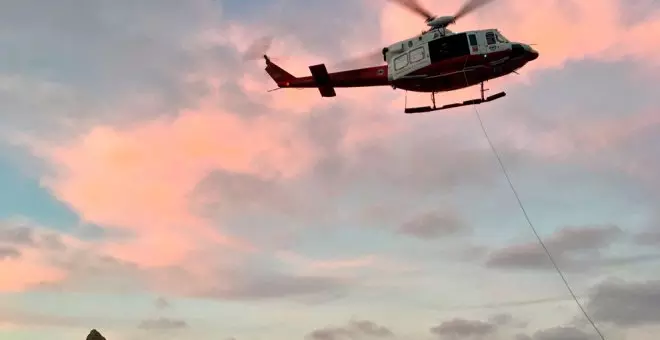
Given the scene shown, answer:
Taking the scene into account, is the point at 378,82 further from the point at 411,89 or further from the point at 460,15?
the point at 460,15

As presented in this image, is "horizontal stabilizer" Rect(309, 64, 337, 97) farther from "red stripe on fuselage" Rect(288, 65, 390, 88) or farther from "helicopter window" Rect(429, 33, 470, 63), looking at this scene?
"helicopter window" Rect(429, 33, 470, 63)

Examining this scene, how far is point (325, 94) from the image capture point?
6372 cm

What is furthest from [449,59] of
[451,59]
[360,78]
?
[360,78]

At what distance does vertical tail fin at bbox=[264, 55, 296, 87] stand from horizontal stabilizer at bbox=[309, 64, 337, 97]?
13.7ft

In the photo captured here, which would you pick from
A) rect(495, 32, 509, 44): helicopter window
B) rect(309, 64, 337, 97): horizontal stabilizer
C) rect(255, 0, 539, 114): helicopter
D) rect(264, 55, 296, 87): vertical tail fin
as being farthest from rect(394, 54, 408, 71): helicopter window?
rect(264, 55, 296, 87): vertical tail fin

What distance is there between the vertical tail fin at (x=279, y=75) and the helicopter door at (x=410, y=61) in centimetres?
1258

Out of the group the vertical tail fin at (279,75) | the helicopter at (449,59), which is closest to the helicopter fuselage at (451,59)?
the helicopter at (449,59)

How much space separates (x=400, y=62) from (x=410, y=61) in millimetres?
1297

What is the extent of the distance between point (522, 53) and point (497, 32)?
10.3 ft

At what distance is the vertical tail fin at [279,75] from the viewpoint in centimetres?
6656

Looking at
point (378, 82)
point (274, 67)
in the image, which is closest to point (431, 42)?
point (378, 82)

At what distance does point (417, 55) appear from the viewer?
5722 centimetres

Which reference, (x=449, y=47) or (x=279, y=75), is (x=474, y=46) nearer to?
(x=449, y=47)

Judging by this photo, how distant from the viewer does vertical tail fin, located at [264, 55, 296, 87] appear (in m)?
66.6
